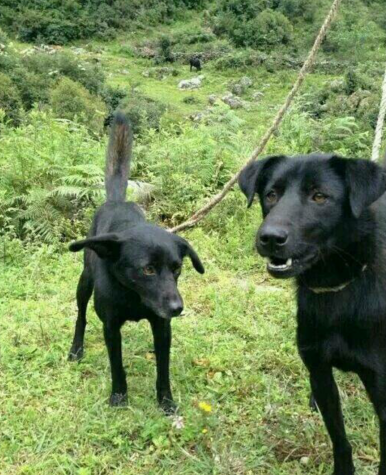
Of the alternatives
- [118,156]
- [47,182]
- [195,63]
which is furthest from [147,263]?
[195,63]

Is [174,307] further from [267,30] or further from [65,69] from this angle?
[267,30]

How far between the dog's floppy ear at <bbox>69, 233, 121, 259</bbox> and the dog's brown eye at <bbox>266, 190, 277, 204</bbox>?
3.40 ft

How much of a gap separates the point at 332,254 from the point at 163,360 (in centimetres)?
143

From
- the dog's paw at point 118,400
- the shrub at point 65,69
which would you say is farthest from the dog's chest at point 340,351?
the shrub at point 65,69

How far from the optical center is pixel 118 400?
394cm

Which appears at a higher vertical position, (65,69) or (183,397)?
(183,397)

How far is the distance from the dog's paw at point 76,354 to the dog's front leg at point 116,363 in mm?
624

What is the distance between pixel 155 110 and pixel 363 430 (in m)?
31.7

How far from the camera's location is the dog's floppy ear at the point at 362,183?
2.75 m

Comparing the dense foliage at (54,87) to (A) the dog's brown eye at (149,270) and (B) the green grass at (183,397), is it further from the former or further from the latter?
(A) the dog's brown eye at (149,270)

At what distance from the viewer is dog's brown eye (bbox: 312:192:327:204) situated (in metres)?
2.85

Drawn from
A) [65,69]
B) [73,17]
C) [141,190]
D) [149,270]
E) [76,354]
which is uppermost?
[149,270]

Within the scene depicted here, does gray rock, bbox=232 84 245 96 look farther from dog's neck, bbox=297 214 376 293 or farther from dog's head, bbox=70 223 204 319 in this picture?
dog's neck, bbox=297 214 376 293

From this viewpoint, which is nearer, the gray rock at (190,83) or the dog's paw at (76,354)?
the dog's paw at (76,354)
